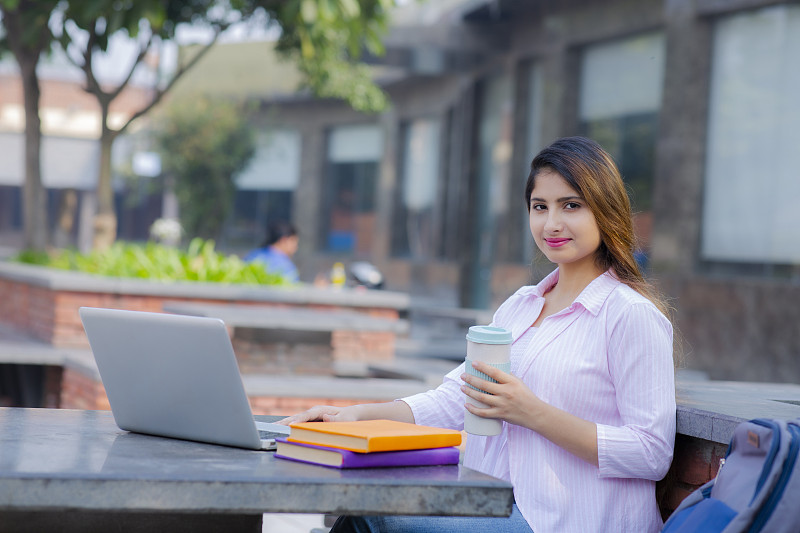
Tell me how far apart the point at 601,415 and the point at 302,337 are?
5.35 metres

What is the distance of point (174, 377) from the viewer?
84.7 inches

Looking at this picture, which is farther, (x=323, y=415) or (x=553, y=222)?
(x=553, y=222)

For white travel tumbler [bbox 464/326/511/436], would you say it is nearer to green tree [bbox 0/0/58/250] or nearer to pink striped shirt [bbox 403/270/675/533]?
pink striped shirt [bbox 403/270/675/533]

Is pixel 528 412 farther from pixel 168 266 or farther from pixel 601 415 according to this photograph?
pixel 168 266

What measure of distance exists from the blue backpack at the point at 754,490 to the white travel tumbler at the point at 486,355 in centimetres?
48

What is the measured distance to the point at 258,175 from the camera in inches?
1086

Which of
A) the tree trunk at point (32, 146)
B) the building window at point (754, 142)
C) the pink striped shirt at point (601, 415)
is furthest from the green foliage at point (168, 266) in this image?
the pink striped shirt at point (601, 415)

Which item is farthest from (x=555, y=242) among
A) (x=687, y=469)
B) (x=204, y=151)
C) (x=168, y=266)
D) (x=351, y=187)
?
(x=204, y=151)

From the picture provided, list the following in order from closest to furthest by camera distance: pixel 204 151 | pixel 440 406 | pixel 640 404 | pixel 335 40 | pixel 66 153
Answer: pixel 640 404, pixel 440 406, pixel 335 40, pixel 204 151, pixel 66 153

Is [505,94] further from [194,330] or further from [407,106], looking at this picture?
[194,330]

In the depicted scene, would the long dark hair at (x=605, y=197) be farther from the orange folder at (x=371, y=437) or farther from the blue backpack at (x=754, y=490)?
the orange folder at (x=371, y=437)

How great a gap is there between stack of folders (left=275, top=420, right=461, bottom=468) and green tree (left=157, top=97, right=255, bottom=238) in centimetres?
2331

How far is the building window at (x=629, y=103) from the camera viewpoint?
11.5 metres

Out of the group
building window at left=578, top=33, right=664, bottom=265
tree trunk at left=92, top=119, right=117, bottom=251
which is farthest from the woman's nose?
building window at left=578, top=33, right=664, bottom=265
